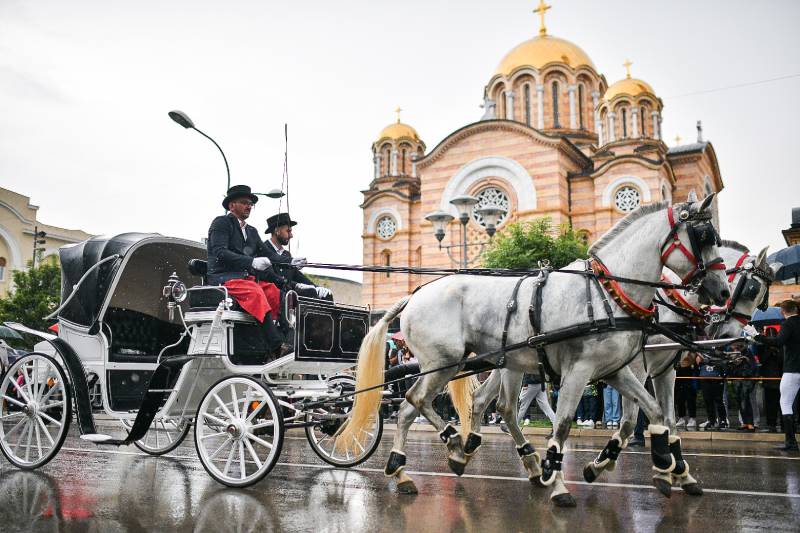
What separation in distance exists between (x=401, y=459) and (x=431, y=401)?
568 mm

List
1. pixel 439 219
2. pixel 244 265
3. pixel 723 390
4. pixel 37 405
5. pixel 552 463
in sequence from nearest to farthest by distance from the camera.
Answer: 1. pixel 552 463
2. pixel 244 265
3. pixel 37 405
4. pixel 723 390
5. pixel 439 219

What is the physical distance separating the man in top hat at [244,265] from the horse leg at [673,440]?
11.8 feet

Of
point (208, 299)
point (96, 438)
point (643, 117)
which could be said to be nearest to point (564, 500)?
point (208, 299)

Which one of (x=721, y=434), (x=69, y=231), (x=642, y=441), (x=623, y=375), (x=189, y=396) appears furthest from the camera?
(x=69, y=231)

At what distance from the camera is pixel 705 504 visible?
5.14 meters

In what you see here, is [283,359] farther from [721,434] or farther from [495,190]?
[495,190]

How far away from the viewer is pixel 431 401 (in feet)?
19.8

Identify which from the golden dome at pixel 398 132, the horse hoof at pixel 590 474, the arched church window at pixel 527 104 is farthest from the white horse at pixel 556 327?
the golden dome at pixel 398 132

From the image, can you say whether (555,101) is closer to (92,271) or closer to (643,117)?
(643,117)

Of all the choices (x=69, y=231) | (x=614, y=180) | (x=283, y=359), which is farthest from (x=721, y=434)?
(x=69, y=231)

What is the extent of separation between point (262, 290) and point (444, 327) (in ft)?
6.18

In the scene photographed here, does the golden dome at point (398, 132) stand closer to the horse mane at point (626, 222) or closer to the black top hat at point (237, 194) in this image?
the black top hat at point (237, 194)

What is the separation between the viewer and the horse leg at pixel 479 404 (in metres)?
6.31

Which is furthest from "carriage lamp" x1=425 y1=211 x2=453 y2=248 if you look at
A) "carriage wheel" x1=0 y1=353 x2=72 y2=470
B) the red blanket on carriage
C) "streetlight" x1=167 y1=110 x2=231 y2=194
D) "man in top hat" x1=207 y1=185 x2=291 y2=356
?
"carriage wheel" x1=0 y1=353 x2=72 y2=470
